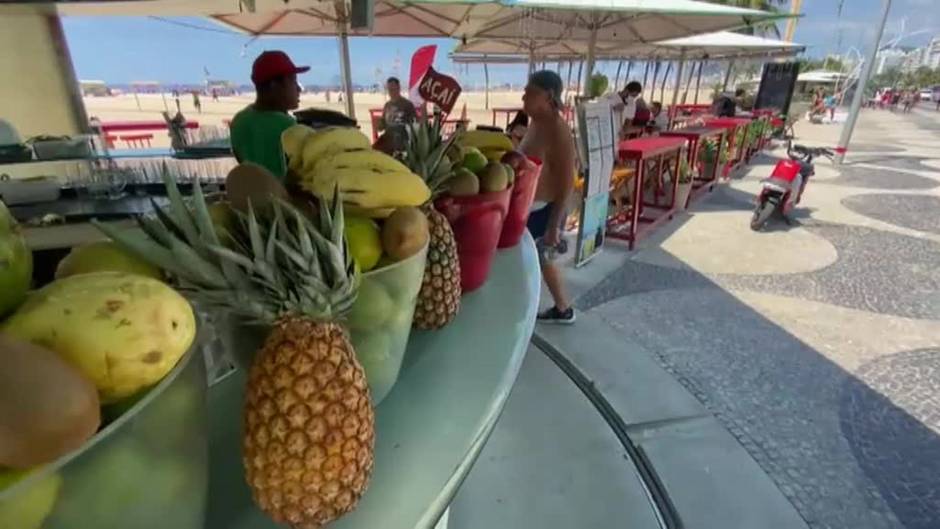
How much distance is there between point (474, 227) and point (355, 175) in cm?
35

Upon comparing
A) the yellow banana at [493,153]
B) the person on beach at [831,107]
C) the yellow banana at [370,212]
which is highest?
the yellow banana at [370,212]

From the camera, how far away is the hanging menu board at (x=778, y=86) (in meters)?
13.7

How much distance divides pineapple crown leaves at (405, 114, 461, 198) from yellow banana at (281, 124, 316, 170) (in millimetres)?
211

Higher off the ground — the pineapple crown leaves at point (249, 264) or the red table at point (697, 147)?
the pineapple crown leaves at point (249, 264)

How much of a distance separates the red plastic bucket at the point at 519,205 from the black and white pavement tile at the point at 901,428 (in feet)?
6.40

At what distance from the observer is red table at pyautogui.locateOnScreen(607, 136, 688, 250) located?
481 centimetres

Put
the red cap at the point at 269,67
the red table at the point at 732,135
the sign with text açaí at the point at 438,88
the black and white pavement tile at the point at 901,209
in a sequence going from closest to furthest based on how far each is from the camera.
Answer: the red cap at the point at 269,67 → the sign with text açaí at the point at 438,88 → the black and white pavement tile at the point at 901,209 → the red table at the point at 732,135

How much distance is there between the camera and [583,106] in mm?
3873

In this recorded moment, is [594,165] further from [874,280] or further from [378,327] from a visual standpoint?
[378,327]

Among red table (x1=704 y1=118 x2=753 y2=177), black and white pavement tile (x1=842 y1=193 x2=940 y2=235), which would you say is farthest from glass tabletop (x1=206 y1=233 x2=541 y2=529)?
red table (x1=704 y1=118 x2=753 y2=177)

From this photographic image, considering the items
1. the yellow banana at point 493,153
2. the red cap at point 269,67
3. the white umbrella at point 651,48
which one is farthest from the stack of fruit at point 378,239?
the white umbrella at point 651,48

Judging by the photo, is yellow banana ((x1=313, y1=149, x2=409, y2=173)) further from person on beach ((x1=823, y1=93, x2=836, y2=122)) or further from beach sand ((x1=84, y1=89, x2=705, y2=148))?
person on beach ((x1=823, y1=93, x2=836, y2=122))

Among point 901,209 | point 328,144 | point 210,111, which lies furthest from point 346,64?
point 210,111

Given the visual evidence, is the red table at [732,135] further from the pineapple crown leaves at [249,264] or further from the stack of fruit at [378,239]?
the pineapple crown leaves at [249,264]
